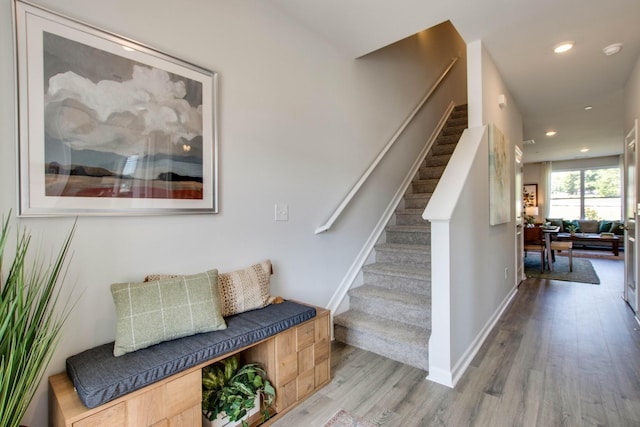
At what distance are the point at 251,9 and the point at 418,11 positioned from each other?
1108mm

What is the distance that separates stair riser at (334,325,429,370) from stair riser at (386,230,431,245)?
3.74 feet

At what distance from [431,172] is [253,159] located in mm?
2737

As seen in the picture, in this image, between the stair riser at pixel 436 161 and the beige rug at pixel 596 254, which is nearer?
Result: the stair riser at pixel 436 161

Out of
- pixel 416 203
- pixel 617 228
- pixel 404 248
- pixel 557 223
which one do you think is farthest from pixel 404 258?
pixel 557 223

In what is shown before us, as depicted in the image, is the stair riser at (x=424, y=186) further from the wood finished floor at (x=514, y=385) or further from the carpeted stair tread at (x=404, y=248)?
the wood finished floor at (x=514, y=385)

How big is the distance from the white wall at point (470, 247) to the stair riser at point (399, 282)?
360mm

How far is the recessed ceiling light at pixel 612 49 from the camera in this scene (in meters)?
2.62

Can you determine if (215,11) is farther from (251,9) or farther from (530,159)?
(530,159)

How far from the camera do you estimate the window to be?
28.4ft

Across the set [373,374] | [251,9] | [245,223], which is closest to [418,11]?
[251,9]

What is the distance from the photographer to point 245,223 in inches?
76.3

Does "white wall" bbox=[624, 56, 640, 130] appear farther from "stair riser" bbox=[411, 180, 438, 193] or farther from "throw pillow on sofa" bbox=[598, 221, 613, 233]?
"throw pillow on sofa" bbox=[598, 221, 613, 233]

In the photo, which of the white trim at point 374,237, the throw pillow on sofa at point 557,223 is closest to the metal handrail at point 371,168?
the white trim at point 374,237

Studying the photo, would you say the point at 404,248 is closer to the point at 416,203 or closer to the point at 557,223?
the point at 416,203
